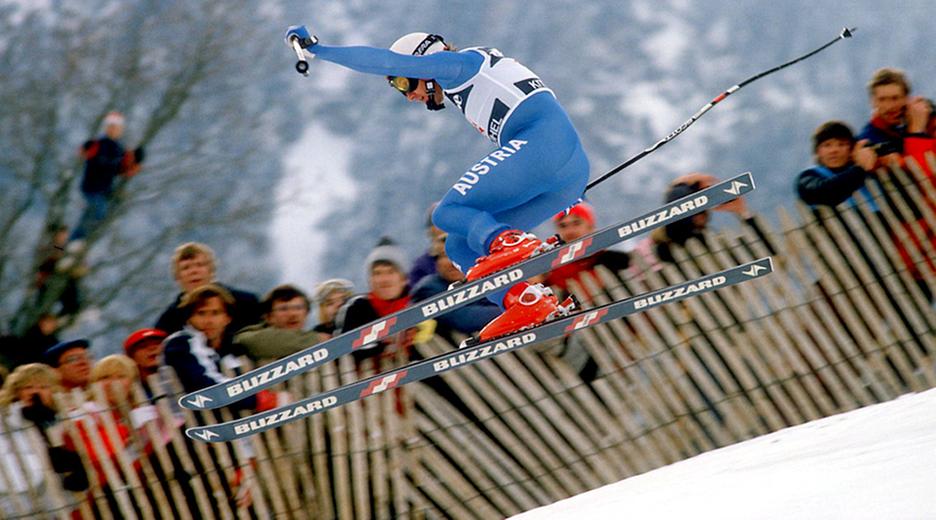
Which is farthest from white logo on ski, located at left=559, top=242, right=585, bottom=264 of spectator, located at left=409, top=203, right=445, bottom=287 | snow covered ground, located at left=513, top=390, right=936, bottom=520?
spectator, located at left=409, top=203, right=445, bottom=287

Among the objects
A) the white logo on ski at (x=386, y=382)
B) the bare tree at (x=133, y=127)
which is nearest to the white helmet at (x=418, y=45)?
the white logo on ski at (x=386, y=382)

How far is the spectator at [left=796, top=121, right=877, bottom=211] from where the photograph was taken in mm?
6070

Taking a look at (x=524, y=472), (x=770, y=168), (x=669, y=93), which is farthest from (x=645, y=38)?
(x=524, y=472)

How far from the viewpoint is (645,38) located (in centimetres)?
2608

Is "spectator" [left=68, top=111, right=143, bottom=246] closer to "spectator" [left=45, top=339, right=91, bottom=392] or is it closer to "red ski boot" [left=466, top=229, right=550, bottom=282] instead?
"spectator" [left=45, top=339, right=91, bottom=392]

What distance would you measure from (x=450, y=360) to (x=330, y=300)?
1.10 metres

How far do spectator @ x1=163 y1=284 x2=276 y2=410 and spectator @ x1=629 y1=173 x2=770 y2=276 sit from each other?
1885 mm

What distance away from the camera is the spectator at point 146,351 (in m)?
5.70

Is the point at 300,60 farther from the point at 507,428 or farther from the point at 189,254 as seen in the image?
the point at 507,428

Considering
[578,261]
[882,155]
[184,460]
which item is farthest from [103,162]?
[882,155]

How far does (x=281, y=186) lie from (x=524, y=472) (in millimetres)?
8349

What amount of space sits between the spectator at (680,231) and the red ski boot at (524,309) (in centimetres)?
91

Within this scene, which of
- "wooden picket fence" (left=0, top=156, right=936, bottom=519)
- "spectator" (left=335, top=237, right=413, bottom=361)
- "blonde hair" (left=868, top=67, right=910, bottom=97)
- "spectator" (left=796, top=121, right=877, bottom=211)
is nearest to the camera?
"wooden picket fence" (left=0, top=156, right=936, bottom=519)

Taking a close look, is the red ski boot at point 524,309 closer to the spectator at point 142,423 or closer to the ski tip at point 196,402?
the ski tip at point 196,402
